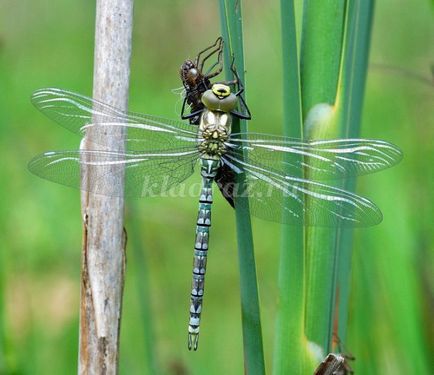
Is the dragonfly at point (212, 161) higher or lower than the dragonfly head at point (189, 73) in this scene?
lower

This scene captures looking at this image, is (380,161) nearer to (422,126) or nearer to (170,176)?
(170,176)

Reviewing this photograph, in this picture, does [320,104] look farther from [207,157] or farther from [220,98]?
[207,157]

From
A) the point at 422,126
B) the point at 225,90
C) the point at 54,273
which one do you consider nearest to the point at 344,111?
the point at 225,90

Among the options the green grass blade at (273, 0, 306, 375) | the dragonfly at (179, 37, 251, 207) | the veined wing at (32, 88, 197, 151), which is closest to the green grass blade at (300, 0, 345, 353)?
the green grass blade at (273, 0, 306, 375)

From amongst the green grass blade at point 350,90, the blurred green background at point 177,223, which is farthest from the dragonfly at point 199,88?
the green grass blade at point 350,90

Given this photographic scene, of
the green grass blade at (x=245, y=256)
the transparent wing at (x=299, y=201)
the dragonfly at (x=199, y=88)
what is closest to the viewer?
the green grass blade at (x=245, y=256)

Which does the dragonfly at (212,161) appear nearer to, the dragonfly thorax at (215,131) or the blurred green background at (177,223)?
the dragonfly thorax at (215,131)

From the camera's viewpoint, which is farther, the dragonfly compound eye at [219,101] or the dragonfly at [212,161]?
the dragonfly compound eye at [219,101]

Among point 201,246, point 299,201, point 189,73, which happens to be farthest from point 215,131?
point 299,201

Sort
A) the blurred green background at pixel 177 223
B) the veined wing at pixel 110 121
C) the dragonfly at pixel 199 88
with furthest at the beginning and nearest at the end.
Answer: the blurred green background at pixel 177 223 < the dragonfly at pixel 199 88 < the veined wing at pixel 110 121
